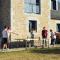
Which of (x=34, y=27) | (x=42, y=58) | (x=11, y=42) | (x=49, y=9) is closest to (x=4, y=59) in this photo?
(x=42, y=58)

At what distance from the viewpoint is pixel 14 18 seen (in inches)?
1479

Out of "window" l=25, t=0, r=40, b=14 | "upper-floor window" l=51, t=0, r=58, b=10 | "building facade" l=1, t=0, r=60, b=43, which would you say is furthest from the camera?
"upper-floor window" l=51, t=0, r=58, b=10

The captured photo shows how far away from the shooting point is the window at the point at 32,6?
39.3 metres

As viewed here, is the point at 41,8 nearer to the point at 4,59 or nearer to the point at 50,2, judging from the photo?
the point at 50,2

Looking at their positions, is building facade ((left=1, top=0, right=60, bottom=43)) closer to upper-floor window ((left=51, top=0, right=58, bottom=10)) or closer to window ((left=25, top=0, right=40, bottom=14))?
window ((left=25, top=0, right=40, bottom=14))

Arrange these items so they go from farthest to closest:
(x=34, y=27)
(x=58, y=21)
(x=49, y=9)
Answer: (x=58, y=21) → (x=49, y=9) → (x=34, y=27)

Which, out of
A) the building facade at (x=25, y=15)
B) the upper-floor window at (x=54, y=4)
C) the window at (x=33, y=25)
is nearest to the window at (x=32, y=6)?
the building facade at (x=25, y=15)

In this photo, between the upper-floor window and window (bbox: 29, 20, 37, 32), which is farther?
the upper-floor window

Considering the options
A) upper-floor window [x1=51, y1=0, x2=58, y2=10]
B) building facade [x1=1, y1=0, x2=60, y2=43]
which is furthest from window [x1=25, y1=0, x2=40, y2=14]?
upper-floor window [x1=51, y1=0, x2=58, y2=10]

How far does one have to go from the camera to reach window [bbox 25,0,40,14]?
39344mm

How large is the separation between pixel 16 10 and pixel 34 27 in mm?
3311

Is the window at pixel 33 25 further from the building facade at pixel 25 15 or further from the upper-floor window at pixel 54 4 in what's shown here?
the upper-floor window at pixel 54 4

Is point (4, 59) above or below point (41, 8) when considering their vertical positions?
below

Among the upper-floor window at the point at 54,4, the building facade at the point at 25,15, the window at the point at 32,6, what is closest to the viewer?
the building facade at the point at 25,15
